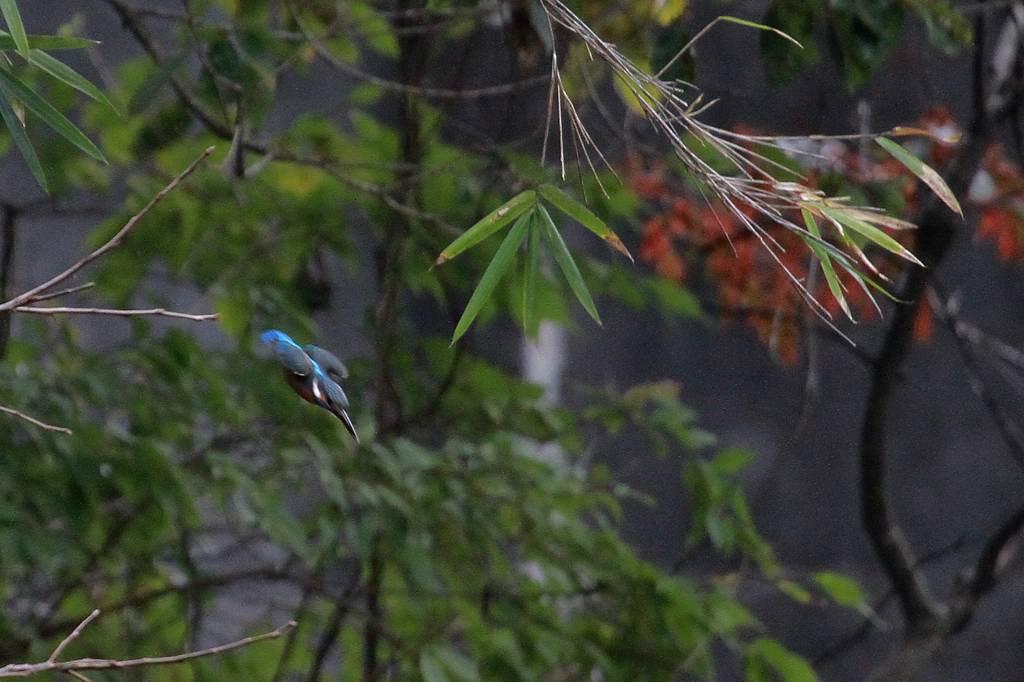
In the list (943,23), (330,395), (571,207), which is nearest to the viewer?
(330,395)

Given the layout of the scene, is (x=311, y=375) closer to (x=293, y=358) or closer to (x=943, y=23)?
(x=293, y=358)

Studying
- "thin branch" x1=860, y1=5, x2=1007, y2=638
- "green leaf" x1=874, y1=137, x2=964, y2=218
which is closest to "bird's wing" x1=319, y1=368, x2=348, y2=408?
"green leaf" x1=874, y1=137, x2=964, y2=218

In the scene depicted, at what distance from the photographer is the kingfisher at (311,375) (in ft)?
2.89

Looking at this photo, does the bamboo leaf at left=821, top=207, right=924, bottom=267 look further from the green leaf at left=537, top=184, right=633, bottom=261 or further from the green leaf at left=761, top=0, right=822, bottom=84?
the green leaf at left=761, top=0, right=822, bottom=84

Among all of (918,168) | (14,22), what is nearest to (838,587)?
(918,168)

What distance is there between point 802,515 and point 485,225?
3509 mm

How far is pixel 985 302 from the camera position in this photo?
4219mm

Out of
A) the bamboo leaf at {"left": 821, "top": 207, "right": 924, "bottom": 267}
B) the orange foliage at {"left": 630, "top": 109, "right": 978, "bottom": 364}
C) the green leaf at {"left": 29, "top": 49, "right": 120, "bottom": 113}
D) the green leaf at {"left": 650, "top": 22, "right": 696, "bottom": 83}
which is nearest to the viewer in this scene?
the bamboo leaf at {"left": 821, "top": 207, "right": 924, "bottom": 267}

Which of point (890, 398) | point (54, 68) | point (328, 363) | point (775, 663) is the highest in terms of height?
point (54, 68)

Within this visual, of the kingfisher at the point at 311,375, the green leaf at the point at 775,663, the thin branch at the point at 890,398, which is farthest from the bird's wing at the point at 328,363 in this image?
the thin branch at the point at 890,398

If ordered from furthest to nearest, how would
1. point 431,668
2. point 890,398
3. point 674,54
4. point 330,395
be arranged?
point 890,398
point 431,668
point 674,54
point 330,395

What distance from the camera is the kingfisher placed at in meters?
0.88

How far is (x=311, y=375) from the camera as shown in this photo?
0.90 m

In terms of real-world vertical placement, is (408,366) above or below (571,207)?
below
